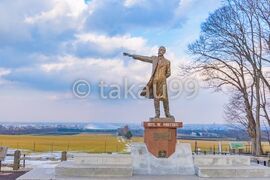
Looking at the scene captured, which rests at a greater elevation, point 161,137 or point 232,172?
point 161,137

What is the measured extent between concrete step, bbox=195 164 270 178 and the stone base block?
2.06 feet

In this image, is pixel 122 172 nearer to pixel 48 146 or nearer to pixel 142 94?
pixel 142 94

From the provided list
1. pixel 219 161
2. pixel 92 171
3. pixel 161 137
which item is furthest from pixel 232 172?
pixel 92 171

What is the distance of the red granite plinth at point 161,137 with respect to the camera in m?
15.3

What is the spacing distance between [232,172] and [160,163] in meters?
2.29

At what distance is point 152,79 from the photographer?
52.3 feet

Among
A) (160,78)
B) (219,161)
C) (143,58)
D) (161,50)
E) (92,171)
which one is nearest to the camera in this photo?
(92,171)

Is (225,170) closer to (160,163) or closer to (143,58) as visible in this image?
(160,163)

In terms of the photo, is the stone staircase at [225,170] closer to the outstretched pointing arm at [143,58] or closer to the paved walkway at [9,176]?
the outstretched pointing arm at [143,58]

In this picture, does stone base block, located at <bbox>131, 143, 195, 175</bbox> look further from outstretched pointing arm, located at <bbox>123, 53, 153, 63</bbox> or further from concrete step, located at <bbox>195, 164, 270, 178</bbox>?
outstretched pointing arm, located at <bbox>123, 53, 153, 63</bbox>

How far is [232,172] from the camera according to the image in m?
14.3

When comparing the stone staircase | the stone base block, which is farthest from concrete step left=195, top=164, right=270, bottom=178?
the stone base block

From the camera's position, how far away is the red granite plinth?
15.3 meters

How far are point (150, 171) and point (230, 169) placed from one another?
2.50 metres
